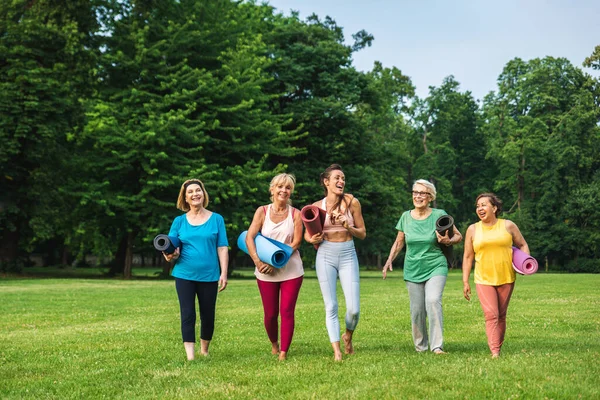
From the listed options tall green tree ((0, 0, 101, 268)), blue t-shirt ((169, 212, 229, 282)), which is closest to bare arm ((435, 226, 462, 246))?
blue t-shirt ((169, 212, 229, 282))

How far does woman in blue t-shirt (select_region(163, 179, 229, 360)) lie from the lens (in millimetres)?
8617

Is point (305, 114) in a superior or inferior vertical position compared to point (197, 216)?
superior

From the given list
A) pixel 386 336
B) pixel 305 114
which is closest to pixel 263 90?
pixel 305 114

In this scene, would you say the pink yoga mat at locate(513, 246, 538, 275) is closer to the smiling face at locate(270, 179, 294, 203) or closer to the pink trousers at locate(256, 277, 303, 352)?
the pink trousers at locate(256, 277, 303, 352)

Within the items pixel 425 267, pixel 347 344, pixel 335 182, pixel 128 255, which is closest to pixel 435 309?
pixel 425 267

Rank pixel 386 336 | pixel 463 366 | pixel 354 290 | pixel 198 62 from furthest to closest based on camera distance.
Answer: pixel 198 62 < pixel 386 336 < pixel 354 290 < pixel 463 366

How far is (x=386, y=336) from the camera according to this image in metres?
11.2

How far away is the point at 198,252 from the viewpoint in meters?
8.66

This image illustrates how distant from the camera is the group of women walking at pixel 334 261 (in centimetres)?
836

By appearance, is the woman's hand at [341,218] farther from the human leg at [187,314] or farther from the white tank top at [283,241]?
the human leg at [187,314]

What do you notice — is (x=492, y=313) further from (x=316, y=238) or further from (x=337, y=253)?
(x=316, y=238)

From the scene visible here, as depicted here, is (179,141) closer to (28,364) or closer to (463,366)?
(28,364)

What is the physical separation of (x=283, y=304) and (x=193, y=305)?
3.80ft

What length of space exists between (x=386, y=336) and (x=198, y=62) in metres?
28.5
